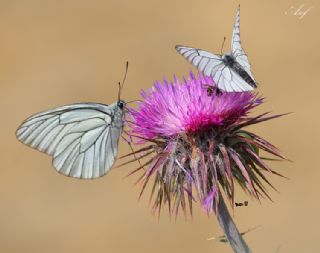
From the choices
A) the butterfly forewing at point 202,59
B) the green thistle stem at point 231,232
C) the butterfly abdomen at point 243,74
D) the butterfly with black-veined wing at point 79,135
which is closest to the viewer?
the green thistle stem at point 231,232

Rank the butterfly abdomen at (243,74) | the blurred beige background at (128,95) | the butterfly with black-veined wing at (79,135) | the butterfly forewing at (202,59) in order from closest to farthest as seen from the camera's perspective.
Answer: the butterfly forewing at (202,59)
the butterfly abdomen at (243,74)
the butterfly with black-veined wing at (79,135)
the blurred beige background at (128,95)

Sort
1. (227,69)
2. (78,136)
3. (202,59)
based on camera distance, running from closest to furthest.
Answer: (202,59)
(227,69)
(78,136)

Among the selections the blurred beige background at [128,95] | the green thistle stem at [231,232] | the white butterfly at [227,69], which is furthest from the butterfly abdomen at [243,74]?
the blurred beige background at [128,95]

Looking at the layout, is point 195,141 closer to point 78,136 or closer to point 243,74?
point 243,74

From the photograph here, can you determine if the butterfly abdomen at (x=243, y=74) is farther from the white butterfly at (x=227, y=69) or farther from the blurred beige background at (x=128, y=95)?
the blurred beige background at (x=128, y=95)

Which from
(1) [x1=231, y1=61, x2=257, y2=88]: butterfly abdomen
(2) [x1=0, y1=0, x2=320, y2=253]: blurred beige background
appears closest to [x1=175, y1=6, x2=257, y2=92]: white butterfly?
(1) [x1=231, y1=61, x2=257, y2=88]: butterfly abdomen

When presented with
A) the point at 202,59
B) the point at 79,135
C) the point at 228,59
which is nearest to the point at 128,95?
the point at 79,135

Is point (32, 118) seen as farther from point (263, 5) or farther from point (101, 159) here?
point (263, 5)

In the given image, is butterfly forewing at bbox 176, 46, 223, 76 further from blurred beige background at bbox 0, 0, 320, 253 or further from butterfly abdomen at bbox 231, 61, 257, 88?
blurred beige background at bbox 0, 0, 320, 253
